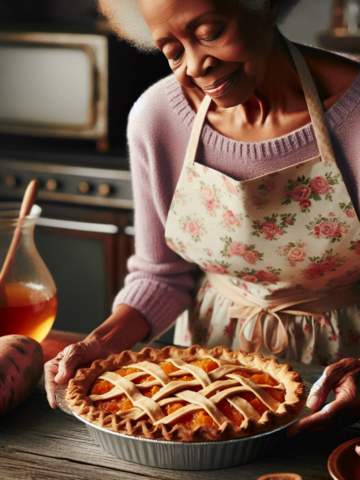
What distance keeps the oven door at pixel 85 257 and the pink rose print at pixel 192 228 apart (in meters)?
1.06

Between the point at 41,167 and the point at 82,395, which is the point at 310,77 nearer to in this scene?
the point at 82,395

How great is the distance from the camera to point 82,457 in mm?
734

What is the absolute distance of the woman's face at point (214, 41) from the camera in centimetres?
80

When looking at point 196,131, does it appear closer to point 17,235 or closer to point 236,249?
point 236,249

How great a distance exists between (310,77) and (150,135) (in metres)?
0.33

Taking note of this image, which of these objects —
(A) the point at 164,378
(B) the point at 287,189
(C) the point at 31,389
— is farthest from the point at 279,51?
(C) the point at 31,389

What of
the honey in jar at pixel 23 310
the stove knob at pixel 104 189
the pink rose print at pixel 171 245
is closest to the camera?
the honey in jar at pixel 23 310

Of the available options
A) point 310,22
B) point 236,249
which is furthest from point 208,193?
point 310,22

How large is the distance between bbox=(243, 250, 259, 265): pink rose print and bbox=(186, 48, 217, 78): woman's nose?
40cm

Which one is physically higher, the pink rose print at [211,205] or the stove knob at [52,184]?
the stove knob at [52,184]

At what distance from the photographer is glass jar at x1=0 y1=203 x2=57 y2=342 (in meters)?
1.00

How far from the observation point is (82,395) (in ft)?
2.53

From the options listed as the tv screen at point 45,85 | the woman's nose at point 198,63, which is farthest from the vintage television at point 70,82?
the woman's nose at point 198,63

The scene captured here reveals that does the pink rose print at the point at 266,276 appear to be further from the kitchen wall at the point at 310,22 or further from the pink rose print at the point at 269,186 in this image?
the kitchen wall at the point at 310,22
